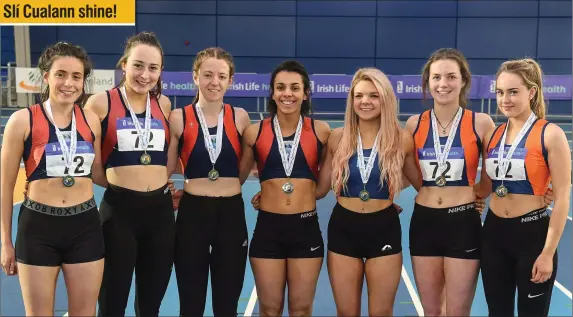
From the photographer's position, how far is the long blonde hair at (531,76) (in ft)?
11.6

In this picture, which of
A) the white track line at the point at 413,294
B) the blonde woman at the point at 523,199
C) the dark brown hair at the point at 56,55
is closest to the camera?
the dark brown hair at the point at 56,55

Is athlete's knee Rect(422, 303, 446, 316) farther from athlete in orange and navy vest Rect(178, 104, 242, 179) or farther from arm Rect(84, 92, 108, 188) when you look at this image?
arm Rect(84, 92, 108, 188)

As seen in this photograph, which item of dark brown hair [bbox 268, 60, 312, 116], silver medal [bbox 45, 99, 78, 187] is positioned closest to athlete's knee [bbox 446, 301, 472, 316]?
dark brown hair [bbox 268, 60, 312, 116]

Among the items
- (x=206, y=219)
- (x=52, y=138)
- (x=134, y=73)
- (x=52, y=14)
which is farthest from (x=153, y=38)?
(x=52, y=14)

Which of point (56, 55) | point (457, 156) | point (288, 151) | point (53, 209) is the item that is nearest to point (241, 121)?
point (288, 151)

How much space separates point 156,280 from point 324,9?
692 inches

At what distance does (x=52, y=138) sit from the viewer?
10.3ft

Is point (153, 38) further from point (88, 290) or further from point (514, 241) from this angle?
point (514, 241)

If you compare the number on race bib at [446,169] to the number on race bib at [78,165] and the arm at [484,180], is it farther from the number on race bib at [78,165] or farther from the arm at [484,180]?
the number on race bib at [78,165]

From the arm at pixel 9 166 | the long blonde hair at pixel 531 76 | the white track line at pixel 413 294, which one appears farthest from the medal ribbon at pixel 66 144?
the white track line at pixel 413 294

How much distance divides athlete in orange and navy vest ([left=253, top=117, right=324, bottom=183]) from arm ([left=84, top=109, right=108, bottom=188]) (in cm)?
107

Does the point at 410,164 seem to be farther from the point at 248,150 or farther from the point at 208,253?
the point at 208,253

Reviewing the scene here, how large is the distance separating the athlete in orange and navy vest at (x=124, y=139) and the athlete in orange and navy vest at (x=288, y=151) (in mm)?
702

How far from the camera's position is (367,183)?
3.62 metres
